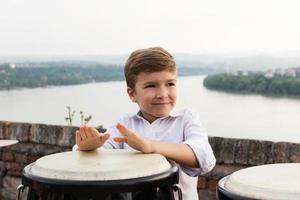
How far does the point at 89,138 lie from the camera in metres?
1.93

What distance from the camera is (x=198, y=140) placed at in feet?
6.49

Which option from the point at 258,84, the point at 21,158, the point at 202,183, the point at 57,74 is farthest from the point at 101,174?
the point at 57,74

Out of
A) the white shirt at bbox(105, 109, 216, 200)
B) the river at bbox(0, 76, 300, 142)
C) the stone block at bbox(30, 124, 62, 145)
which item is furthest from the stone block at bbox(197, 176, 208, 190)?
the river at bbox(0, 76, 300, 142)

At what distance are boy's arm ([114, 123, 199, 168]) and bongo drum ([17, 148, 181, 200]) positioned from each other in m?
0.06

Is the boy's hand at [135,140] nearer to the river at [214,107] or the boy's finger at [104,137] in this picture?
the boy's finger at [104,137]

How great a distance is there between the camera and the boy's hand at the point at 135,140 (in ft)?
6.04

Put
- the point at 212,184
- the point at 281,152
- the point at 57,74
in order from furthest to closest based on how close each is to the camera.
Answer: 1. the point at 57,74
2. the point at 212,184
3. the point at 281,152

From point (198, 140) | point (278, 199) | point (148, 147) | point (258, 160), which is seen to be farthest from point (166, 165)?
point (258, 160)

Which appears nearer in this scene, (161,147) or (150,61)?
(161,147)

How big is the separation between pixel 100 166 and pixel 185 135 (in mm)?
502

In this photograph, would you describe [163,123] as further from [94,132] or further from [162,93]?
[94,132]

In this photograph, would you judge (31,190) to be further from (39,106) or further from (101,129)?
(39,106)

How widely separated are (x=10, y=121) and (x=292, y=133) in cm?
473

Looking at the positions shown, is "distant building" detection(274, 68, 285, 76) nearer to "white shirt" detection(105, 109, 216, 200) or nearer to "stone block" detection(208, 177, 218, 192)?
"stone block" detection(208, 177, 218, 192)
